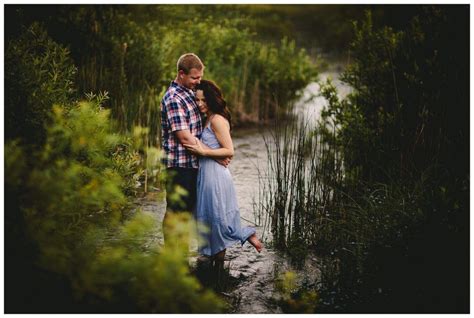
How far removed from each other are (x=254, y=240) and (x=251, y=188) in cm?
254

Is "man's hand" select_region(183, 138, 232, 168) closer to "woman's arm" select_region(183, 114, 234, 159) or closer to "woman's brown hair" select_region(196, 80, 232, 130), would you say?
"woman's arm" select_region(183, 114, 234, 159)

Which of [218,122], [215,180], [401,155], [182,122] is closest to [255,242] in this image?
[215,180]

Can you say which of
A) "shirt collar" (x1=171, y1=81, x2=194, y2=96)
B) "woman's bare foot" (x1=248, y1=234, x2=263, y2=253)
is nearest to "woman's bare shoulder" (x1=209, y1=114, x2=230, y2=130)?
"shirt collar" (x1=171, y1=81, x2=194, y2=96)

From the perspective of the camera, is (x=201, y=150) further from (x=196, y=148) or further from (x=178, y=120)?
(x=178, y=120)

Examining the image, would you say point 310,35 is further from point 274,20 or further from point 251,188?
point 251,188

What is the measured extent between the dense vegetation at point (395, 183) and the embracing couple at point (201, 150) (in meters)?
0.72

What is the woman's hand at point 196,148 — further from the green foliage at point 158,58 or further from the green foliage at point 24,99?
the green foliage at point 158,58

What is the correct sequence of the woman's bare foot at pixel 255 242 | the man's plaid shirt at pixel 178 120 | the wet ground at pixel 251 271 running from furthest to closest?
the woman's bare foot at pixel 255 242 → the man's plaid shirt at pixel 178 120 → the wet ground at pixel 251 271

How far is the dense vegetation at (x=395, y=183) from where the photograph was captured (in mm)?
3574

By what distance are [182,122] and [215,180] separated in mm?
495

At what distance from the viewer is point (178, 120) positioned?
153 inches

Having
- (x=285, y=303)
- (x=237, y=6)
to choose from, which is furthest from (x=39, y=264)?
(x=237, y=6)

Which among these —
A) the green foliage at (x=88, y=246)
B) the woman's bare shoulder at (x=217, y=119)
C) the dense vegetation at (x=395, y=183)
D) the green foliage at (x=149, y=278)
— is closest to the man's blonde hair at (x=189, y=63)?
the woman's bare shoulder at (x=217, y=119)

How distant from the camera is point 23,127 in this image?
123 inches
